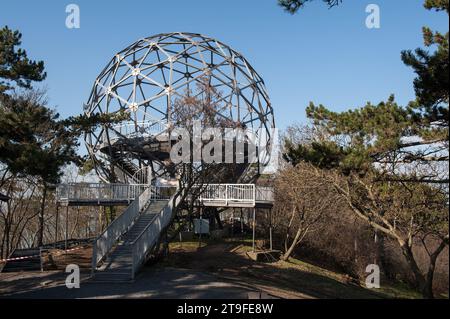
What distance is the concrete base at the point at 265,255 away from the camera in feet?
69.7

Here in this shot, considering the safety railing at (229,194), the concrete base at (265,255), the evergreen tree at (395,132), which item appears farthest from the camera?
the safety railing at (229,194)

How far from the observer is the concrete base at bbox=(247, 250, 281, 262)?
836 inches

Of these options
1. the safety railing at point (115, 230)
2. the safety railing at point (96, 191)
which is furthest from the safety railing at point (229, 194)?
the safety railing at point (96, 191)

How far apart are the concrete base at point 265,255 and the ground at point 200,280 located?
428 millimetres

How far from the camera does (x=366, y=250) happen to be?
1157 inches

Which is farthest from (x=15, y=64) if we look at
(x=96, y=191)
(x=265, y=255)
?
(x=265, y=255)

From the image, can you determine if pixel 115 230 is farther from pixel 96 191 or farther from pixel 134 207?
pixel 96 191

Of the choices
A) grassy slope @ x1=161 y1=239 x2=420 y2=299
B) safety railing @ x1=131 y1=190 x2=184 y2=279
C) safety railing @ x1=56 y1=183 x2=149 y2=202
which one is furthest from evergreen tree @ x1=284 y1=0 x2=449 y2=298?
safety railing @ x1=56 y1=183 x2=149 y2=202

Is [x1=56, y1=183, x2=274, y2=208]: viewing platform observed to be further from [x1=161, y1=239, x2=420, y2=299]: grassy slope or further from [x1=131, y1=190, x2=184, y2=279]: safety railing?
[x1=161, y1=239, x2=420, y2=299]: grassy slope

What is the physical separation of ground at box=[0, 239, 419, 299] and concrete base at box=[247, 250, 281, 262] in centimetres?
43

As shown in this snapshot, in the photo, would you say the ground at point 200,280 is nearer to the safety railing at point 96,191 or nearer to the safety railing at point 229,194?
the safety railing at point 229,194

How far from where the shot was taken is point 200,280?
47.9 feet
